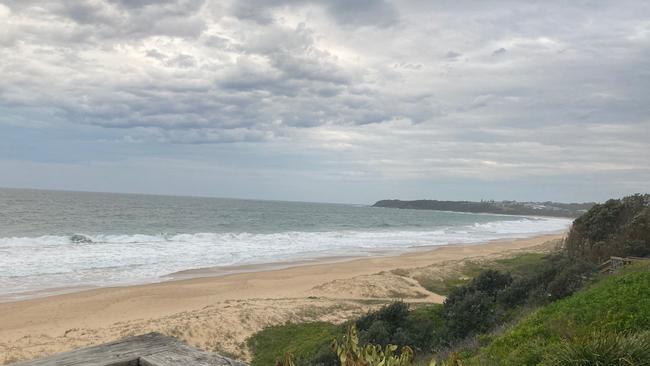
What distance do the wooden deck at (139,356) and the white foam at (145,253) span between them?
20.1 meters

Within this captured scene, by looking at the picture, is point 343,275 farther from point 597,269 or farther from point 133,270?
point 597,269

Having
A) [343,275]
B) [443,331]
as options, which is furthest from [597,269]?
[343,275]

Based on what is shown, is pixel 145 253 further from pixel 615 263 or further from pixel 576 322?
pixel 576 322

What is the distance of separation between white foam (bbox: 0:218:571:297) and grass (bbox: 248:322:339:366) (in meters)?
11.0

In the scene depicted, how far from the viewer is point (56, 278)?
22.1 meters

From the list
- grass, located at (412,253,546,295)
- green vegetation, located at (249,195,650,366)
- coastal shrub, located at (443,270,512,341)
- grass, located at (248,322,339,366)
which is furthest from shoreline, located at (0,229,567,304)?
coastal shrub, located at (443,270,512,341)

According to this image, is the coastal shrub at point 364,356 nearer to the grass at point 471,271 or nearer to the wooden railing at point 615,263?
the wooden railing at point 615,263

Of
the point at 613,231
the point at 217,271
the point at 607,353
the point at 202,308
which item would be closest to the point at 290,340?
the point at 202,308

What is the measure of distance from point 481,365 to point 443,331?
15.2ft

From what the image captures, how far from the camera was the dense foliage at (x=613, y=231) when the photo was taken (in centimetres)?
1446

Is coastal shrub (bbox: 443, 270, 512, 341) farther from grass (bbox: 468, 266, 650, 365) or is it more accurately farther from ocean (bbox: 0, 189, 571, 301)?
ocean (bbox: 0, 189, 571, 301)

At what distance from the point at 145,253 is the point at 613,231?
24763mm

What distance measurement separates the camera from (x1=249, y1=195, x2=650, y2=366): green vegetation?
189 inches

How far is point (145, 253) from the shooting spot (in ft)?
103
